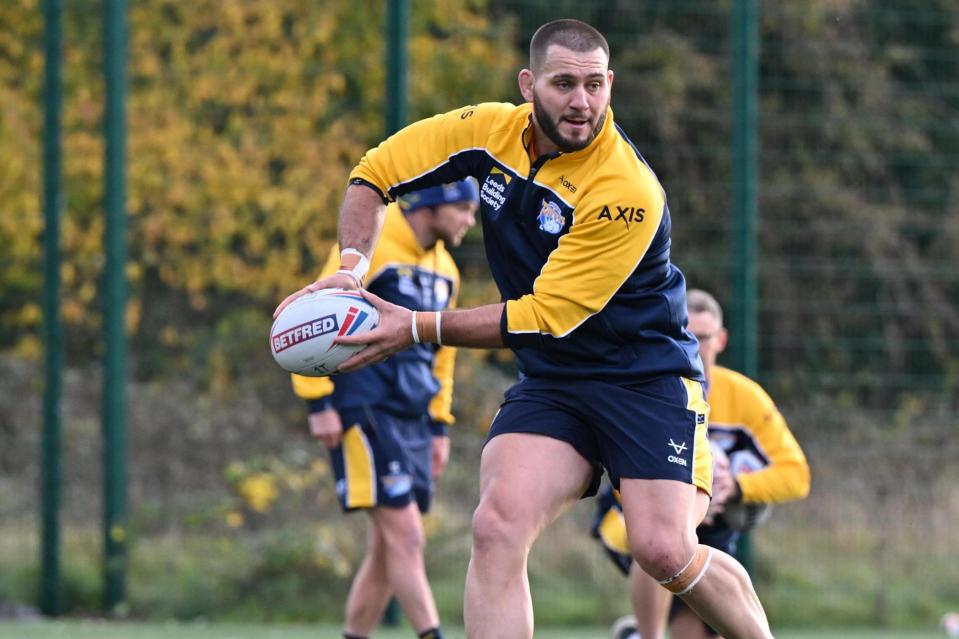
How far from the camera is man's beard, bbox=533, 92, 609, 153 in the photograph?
4418mm

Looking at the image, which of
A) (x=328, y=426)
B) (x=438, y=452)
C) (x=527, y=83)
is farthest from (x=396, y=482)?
(x=527, y=83)

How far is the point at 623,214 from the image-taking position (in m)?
4.39

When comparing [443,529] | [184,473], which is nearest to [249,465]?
[184,473]

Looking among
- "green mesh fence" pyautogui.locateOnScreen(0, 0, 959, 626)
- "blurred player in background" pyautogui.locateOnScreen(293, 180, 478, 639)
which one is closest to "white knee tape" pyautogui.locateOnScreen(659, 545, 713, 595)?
"blurred player in background" pyautogui.locateOnScreen(293, 180, 478, 639)

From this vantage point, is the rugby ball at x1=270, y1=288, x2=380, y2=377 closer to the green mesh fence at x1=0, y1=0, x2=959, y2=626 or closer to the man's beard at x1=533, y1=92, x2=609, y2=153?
the man's beard at x1=533, y1=92, x2=609, y2=153

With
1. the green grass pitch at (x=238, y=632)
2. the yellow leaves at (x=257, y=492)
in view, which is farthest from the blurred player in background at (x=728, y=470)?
the yellow leaves at (x=257, y=492)

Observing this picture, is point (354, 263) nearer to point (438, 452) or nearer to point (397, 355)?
point (397, 355)

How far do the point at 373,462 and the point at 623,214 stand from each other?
2277 millimetres

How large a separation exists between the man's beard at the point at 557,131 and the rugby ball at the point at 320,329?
2.30 feet

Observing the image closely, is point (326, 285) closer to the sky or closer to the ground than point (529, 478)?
closer to the sky

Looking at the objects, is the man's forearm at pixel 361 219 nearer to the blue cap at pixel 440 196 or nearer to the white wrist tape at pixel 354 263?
the white wrist tape at pixel 354 263

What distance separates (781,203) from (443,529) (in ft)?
8.86

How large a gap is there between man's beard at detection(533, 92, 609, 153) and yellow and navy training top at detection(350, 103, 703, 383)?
0.16 ft

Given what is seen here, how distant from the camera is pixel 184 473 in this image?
8875 mm
